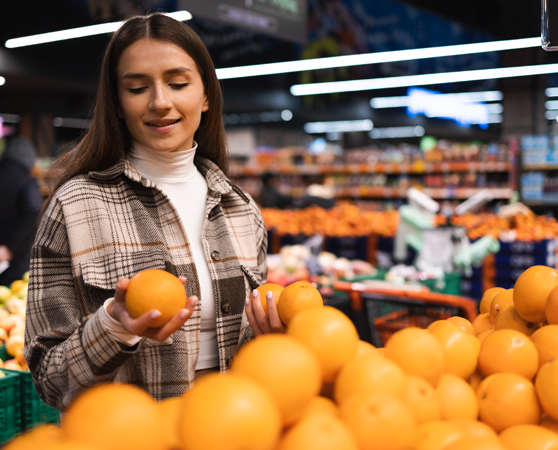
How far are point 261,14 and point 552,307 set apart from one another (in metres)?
4.12

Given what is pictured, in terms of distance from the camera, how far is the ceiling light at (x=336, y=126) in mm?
21145

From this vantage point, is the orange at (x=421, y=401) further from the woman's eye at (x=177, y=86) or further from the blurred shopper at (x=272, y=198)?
the blurred shopper at (x=272, y=198)

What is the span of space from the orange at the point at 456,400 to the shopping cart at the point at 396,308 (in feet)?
7.28

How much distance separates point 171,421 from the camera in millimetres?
771

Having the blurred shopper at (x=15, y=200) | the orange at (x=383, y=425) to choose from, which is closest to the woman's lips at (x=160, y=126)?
the orange at (x=383, y=425)

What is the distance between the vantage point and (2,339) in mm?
2543

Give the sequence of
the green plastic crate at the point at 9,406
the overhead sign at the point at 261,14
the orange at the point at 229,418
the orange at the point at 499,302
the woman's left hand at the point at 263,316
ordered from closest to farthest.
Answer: the orange at the point at 229,418 → the woman's left hand at the point at 263,316 → the orange at the point at 499,302 → the green plastic crate at the point at 9,406 → the overhead sign at the point at 261,14

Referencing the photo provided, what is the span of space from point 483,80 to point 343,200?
392 cm

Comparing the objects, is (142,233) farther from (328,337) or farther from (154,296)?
(328,337)

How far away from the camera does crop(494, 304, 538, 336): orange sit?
1.23 m

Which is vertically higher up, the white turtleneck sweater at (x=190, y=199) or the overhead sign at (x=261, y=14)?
the overhead sign at (x=261, y=14)

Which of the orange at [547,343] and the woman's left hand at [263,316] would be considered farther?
the woman's left hand at [263,316]

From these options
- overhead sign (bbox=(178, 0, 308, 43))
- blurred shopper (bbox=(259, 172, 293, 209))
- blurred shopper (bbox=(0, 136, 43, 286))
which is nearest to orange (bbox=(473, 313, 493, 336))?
overhead sign (bbox=(178, 0, 308, 43))

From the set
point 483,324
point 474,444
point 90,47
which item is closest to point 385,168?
point 90,47
